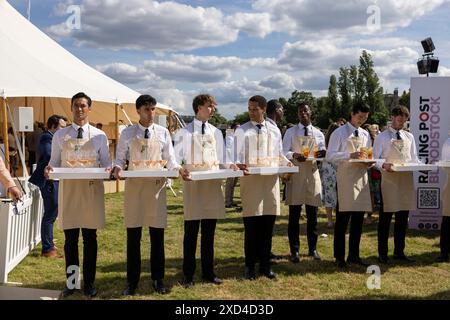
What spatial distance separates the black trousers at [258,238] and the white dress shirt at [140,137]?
1.22 meters

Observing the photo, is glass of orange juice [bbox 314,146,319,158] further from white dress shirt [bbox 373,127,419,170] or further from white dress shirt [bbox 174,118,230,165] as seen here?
white dress shirt [bbox 174,118,230,165]

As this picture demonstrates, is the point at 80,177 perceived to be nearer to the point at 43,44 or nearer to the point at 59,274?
the point at 59,274

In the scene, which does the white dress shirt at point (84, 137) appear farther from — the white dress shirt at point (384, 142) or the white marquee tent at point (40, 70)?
the white marquee tent at point (40, 70)

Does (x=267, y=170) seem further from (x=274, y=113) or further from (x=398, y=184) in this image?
(x=398, y=184)

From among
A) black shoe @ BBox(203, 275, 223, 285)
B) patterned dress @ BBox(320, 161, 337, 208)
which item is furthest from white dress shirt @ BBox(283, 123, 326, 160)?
patterned dress @ BBox(320, 161, 337, 208)

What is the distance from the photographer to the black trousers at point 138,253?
5.00 meters

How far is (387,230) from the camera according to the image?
21.5ft

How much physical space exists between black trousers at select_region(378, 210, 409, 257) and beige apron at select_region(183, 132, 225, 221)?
7.96ft

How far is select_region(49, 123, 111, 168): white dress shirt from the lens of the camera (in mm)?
4836

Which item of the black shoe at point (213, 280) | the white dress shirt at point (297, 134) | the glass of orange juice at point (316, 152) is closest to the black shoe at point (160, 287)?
the black shoe at point (213, 280)

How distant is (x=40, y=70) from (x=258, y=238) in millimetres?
8100

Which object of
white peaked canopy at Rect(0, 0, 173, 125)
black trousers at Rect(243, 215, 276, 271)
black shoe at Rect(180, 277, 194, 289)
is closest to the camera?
black shoe at Rect(180, 277, 194, 289)

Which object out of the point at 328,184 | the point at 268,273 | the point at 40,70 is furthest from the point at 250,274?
the point at 40,70
